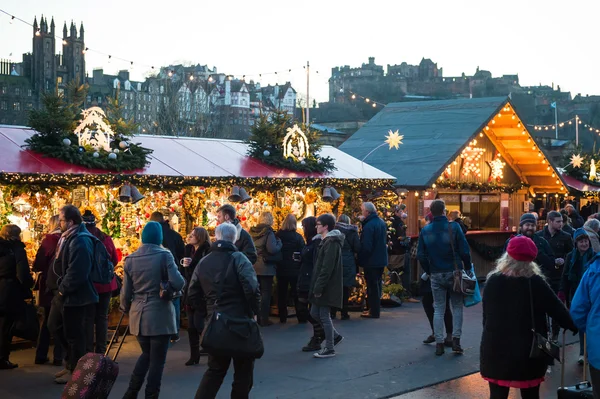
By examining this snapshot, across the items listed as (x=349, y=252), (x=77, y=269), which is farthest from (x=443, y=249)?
(x=77, y=269)

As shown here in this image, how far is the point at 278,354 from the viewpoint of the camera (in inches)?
408

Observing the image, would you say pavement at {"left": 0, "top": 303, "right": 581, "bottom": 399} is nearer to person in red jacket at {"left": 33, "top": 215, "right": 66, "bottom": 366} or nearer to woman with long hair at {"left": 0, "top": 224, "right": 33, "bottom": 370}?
person in red jacket at {"left": 33, "top": 215, "right": 66, "bottom": 366}

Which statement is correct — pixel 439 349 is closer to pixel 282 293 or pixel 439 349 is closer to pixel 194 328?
pixel 194 328

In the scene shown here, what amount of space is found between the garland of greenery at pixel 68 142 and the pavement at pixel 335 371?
2.46 meters

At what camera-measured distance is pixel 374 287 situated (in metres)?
13.4

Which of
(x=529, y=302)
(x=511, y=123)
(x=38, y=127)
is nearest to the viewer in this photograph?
(x=529, y=302)

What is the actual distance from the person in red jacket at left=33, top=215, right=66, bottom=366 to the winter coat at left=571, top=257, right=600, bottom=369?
18.2 ft

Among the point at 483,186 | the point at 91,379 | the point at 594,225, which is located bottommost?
the point at 91,379

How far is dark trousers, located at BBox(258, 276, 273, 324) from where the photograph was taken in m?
12.6

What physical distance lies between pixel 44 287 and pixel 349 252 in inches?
180

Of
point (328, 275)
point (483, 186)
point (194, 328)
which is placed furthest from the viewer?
point (483, 186)

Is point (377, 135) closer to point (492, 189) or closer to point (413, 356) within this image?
point (492, 189)

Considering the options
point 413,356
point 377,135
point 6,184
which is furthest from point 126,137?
point 377,135

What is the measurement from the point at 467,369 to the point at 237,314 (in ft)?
12.2
